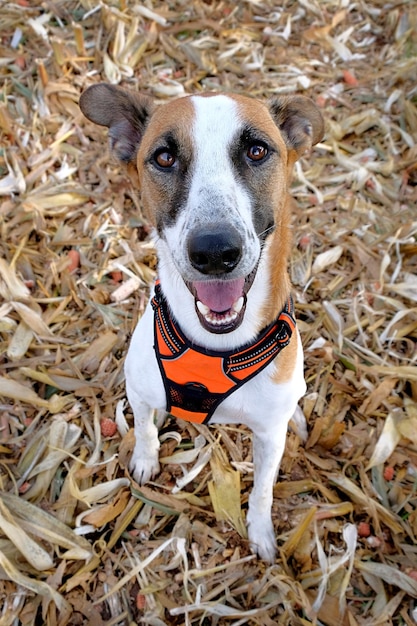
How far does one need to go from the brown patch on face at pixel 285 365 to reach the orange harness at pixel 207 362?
0.08 meters

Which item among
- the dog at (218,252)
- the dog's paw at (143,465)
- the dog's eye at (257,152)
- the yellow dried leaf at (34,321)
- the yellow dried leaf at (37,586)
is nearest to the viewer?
the dog at (218,252)

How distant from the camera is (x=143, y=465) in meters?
3.52

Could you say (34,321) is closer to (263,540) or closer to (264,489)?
(264,489)

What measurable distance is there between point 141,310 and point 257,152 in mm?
1991

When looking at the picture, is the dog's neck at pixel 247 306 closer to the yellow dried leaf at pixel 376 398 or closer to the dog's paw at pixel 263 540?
the dog's paw at pixel 263 540

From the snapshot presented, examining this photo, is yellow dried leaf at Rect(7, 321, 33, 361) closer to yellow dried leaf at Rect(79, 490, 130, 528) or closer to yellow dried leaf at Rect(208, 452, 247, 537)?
yellow dried leaf at Rect(79, 490, 130, 528)

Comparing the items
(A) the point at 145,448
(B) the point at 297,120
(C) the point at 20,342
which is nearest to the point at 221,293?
(B) the point at 297,120

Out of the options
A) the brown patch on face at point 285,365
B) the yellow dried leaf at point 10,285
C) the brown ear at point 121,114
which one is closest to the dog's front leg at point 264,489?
the brown patch on face at point 285,365

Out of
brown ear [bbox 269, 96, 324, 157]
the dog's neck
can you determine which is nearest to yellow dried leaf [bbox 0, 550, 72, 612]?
the dog's neck

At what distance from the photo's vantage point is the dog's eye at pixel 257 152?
252cm

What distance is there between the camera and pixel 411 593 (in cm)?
316

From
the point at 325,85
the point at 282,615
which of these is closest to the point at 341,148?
the point at 325,85

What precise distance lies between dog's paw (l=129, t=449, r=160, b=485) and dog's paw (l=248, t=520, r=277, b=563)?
0.73m

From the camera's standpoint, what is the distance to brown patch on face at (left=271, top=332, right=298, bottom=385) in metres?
2.69
